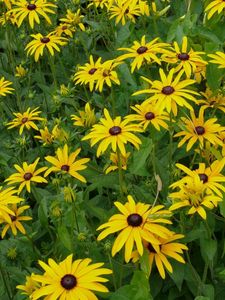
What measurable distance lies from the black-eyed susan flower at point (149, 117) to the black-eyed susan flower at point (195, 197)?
37cm

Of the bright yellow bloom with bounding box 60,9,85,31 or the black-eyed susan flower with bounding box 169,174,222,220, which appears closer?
the black-eyed susan flower with bounding box 169,174,222,220

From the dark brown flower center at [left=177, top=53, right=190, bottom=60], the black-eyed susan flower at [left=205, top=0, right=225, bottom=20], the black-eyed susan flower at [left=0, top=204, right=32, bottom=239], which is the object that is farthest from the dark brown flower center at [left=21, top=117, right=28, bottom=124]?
the black-eyed susan flower at [left=205, top=0, right=225, bottom=20]

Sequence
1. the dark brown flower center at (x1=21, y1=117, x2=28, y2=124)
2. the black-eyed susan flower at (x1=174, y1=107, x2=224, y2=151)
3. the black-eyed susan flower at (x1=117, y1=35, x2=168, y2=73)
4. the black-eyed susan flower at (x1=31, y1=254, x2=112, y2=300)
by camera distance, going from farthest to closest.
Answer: the dark brown flower center at (x1=21, y1=117, x2=28, y2=124), the black-eyed susan flower at (x1=117, y1=35, x2=168, y2=73), the black-eyed susan flower at (x1=174, y1=107, x2=224, y2=151), the black-eyed susan flower at (x1=31, y1=254, x2=112, y2=300)

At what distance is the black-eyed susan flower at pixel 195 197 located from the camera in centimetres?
156

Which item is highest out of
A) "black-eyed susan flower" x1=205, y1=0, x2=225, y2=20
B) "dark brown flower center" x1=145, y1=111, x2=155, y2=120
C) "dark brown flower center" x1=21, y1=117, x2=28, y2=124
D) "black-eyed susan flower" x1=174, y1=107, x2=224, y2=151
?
"black-eyed susan flower" x1=205, y1=0, x2=225, y2=20

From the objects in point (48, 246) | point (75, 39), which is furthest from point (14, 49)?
point (48, 246)

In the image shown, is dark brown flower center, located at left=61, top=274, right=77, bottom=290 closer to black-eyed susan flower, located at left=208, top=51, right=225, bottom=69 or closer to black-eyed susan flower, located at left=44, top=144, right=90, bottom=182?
black-eyed susan flower, located at left=44, top=144, right=90, bottom=182

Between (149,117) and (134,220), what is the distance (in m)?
0.52

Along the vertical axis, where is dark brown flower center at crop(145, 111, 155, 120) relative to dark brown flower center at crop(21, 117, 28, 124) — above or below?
above

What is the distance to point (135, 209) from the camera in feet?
5.30

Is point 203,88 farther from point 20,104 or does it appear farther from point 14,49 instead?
point 14,49

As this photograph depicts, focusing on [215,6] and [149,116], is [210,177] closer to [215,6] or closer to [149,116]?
[149,116]

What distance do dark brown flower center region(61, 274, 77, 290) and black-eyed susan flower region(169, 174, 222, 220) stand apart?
0.35 meters

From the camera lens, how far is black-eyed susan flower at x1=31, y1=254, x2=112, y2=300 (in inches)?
55.6
